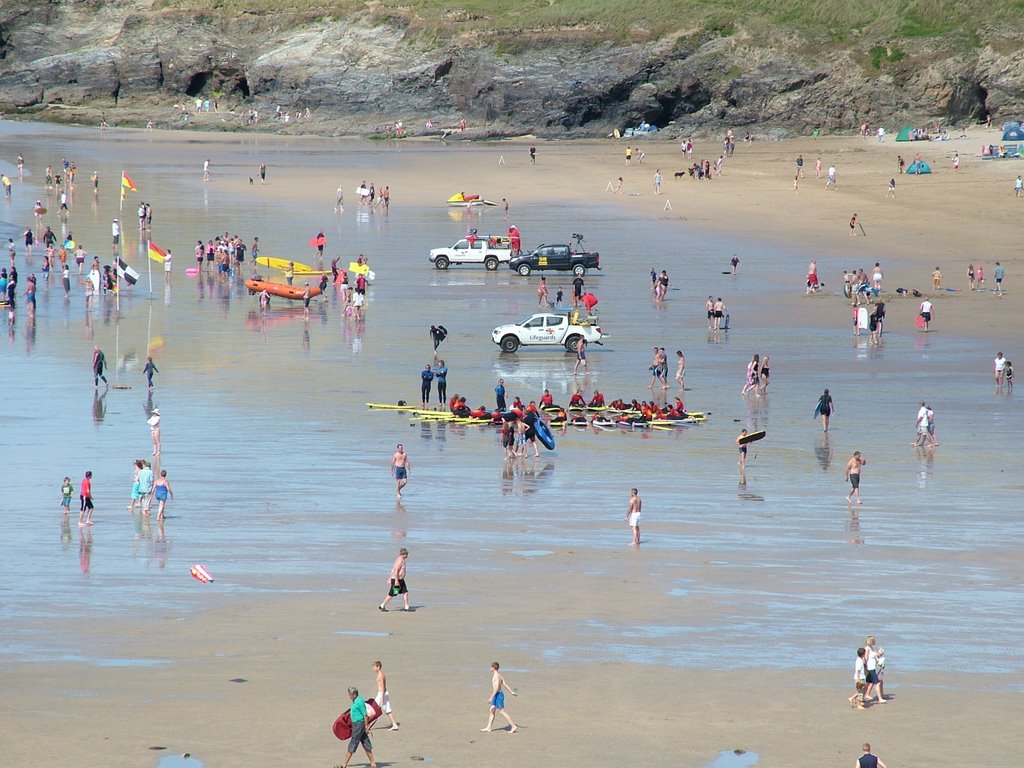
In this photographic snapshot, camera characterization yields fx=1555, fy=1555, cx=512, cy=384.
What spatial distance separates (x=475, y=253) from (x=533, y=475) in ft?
98.2

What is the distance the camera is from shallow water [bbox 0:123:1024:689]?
2134 centimetres

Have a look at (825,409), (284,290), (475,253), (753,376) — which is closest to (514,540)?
(825,409)

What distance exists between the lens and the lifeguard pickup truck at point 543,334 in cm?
4328

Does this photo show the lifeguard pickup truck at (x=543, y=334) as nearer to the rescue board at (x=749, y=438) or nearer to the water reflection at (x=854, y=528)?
the rescue board at (x=749, y=438)

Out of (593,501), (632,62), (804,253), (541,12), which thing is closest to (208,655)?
(593,501)

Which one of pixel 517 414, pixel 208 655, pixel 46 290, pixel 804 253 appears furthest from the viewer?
pixel 804 253

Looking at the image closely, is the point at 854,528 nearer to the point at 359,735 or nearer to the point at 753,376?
the point at 753,376

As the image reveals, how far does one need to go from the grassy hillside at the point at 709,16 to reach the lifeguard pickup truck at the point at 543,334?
7194 centimetres

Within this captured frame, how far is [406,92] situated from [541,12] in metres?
11.9

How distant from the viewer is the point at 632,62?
110 m

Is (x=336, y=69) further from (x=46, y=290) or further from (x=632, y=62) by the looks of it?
(x=46, y=290)

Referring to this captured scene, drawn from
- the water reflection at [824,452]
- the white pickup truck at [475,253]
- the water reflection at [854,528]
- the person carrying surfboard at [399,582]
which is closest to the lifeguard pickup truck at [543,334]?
the water reflection at [824,452]

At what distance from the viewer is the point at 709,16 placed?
112 metres

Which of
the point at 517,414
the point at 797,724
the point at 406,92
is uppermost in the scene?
the point at 406,92
